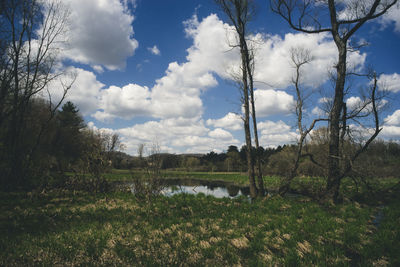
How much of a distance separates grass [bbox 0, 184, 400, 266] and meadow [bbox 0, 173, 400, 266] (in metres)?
0.02

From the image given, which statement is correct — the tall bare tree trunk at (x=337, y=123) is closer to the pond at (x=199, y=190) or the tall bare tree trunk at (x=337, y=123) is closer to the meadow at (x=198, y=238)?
the meadow at (x=198, y=238)

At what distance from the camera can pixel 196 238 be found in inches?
184

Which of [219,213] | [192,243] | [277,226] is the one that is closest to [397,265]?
[277,226]

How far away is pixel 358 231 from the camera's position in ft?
16.6

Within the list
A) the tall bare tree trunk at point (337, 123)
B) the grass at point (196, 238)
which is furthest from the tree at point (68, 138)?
the tall bare tree trunk at point (337, 123)

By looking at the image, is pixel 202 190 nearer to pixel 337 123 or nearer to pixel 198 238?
pixel 337 123

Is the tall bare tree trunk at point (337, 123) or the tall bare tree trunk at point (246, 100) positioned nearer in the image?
the tall bare tree trunk at point (337, 123)

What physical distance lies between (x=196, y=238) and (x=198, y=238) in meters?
0.05

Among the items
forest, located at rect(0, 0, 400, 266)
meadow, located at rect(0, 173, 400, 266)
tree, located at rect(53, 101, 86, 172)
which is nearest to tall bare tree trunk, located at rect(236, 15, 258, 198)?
forest, located at rect(0, 0, 400, 266)

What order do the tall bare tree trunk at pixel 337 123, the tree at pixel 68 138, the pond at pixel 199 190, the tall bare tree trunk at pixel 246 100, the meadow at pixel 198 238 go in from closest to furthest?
1. the meadow at pixel 198 238
2. the tall bare tree trunk at pixel 337 123
3. the tall bare tree trunk at pixel 246 100
4. the pond at pixel 199 190
5. the tree at pixel 68 138

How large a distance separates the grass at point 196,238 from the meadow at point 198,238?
0.06 feet

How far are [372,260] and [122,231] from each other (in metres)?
5.38

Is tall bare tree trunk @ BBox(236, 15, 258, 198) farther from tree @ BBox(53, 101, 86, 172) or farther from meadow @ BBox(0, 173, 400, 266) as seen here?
tree @ BBox(53, 101, 86, 172)

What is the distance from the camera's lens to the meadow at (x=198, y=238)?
3623 mm
